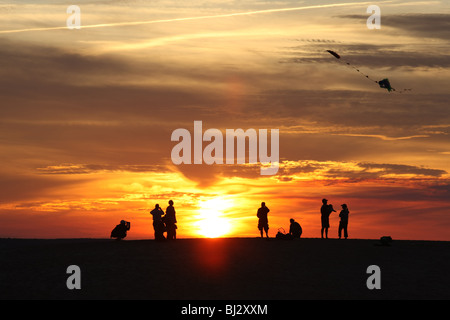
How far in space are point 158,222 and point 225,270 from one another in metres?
8.44

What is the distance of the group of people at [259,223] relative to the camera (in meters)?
44.1

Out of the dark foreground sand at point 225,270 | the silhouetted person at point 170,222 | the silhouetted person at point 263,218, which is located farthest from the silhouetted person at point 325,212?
the silhouetted person at point 170,222

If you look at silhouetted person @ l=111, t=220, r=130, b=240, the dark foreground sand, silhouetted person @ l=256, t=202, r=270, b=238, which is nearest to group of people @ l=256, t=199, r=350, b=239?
silhouetted person @ l=256, t=202, r=270, b=238

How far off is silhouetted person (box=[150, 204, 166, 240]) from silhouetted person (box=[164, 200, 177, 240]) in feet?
1.27

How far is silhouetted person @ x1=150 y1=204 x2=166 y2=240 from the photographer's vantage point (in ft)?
143

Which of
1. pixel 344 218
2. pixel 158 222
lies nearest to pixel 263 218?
pixel 344 218

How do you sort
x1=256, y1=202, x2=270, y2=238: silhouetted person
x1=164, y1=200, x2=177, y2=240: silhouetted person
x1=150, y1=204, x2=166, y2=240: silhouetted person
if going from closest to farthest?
x1=150, y1=204, x2=166, y2=240: silhouetted person < x1=164, y1=200, x2=177, y2=240: silhouetted person < x1=256, y1=202, x2=270, y2=238: silhouetted person

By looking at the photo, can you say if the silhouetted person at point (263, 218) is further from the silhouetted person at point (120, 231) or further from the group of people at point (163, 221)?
the silhouetted person at point (120, 231)

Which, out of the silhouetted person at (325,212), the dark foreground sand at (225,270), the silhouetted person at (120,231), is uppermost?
the silhouetted person at (325,212)

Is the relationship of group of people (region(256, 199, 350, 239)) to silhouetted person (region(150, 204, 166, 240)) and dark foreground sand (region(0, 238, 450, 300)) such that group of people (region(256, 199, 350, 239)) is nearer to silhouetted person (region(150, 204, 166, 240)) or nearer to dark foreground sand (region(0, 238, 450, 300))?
dark foreground sand (region(0, 238, 450, 300))

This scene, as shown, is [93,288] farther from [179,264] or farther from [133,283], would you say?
[179,264]

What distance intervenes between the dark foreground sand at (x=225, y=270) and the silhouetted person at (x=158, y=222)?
0.96 meters

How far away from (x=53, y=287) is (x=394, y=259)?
58.6ft
